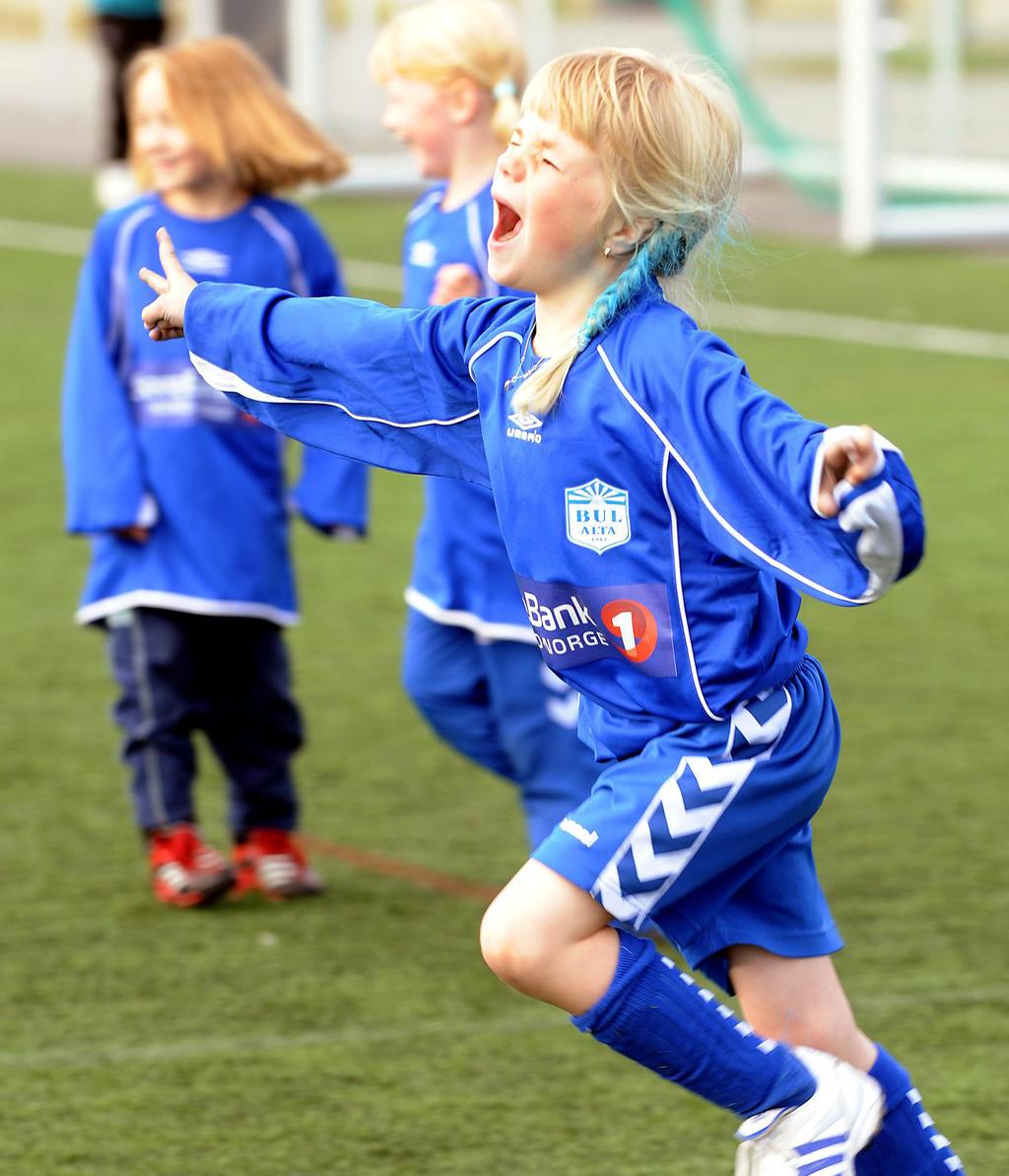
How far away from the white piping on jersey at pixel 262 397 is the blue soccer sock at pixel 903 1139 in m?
0.93

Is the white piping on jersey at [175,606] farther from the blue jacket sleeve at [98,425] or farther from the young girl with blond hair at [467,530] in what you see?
the young girl with blond hair at [467,530]

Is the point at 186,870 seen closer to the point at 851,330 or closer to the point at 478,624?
the point at 478,624

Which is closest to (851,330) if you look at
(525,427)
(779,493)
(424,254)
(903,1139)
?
(424,254)

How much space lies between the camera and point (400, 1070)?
3363mm

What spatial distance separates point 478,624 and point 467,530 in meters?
0.16

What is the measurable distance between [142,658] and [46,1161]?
→ 1234mm

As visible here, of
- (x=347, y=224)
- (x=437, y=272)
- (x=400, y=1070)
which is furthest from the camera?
(x=347, y=224)

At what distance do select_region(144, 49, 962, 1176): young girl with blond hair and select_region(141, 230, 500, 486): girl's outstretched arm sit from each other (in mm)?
85

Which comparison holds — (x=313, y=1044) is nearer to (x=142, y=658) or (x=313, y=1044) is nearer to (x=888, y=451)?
(x=142, y=658)

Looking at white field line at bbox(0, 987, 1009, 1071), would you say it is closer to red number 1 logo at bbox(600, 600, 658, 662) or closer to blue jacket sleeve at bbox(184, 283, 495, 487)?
blue jacket sleeve at bbox(184, 283, 495, 487)

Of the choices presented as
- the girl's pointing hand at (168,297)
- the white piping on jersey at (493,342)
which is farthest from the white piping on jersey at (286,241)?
the white piping on jersey at (493,342)

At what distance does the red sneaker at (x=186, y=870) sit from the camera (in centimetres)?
407

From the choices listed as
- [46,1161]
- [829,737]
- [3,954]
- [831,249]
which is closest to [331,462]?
[3,954]

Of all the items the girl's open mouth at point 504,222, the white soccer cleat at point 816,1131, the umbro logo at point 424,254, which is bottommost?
the white soccer cleat at point 816,1131
